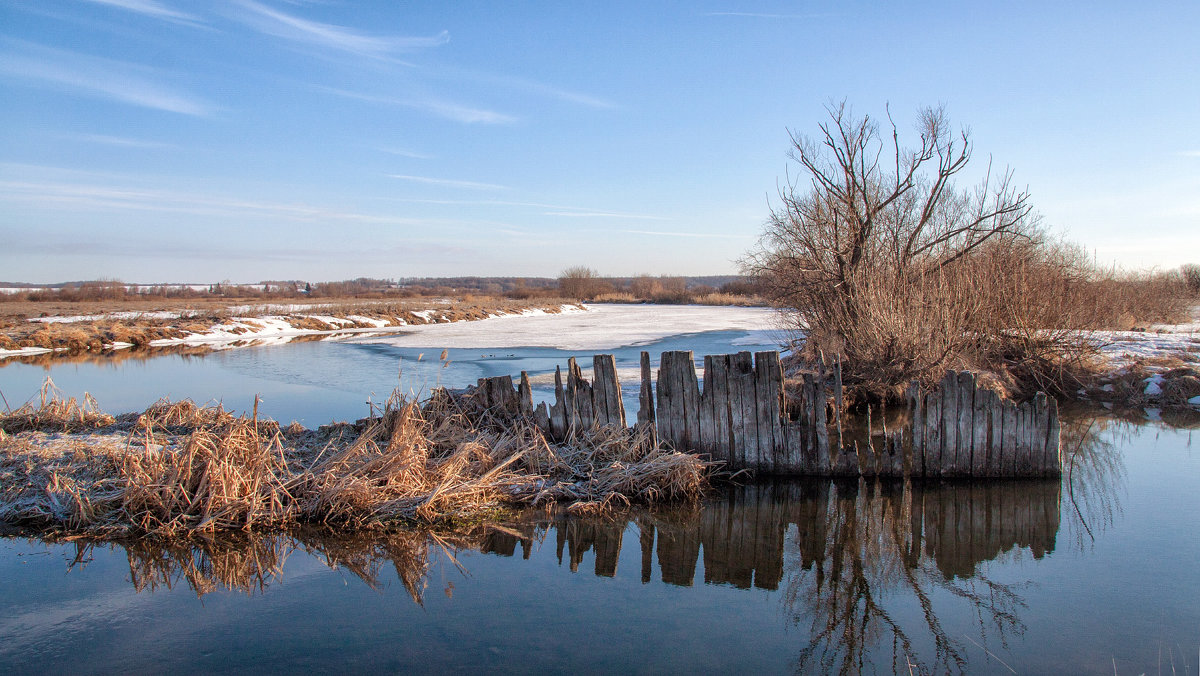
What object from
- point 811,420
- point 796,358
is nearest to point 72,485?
point 811,420

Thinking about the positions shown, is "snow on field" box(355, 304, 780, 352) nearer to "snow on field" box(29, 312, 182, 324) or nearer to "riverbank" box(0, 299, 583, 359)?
"riverbank" box(0, 299, 583, 359)

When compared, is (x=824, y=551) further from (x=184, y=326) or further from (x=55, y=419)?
(x=184, y=326)

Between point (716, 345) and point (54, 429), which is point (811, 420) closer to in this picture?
point (54, 429)

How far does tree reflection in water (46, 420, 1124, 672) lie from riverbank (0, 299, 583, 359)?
69.8ft

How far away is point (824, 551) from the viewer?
5.20 m

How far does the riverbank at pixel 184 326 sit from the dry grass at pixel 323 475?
19.0 metres

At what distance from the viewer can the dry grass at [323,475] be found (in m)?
5.38

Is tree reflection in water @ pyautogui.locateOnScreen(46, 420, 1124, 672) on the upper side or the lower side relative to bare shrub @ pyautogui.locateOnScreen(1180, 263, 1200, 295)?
lower

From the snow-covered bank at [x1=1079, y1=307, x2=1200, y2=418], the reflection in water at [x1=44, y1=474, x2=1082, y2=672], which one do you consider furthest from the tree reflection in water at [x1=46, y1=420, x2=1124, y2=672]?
the snow-covered bank at [x1=1079, y1=307, x2=1200, y2=418]

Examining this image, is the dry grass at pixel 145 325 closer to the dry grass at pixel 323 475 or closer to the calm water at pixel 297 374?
the calm water at pixel 297 374

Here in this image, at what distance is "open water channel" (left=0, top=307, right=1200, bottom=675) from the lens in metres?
3.72

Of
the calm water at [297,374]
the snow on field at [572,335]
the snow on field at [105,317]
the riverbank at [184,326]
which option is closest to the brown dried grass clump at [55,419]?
the calm water at [297,374]

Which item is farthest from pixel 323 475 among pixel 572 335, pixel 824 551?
pixel 572 335

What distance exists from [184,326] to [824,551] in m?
30.2
